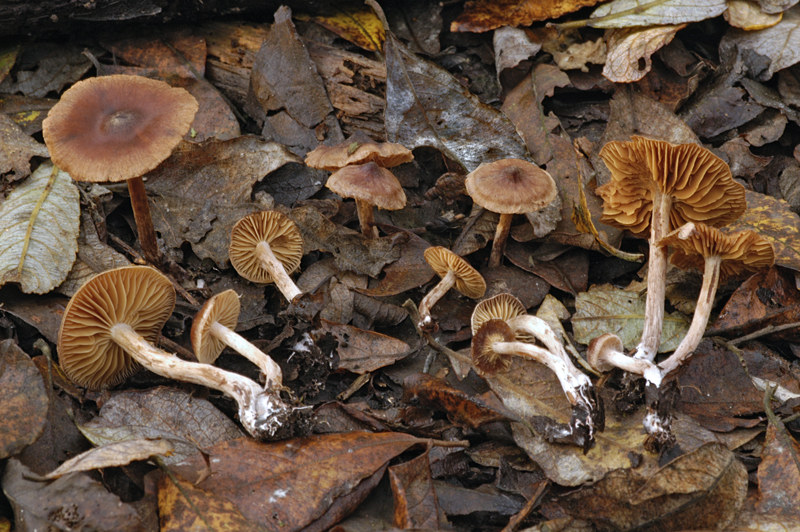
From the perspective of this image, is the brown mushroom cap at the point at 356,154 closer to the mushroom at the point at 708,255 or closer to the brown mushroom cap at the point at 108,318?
the brown mushroom cap at the point at 108,318

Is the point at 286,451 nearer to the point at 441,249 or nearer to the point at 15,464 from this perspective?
the point at 15,464

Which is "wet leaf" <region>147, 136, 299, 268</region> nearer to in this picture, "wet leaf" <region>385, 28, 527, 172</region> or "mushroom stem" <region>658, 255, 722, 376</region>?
"wet leaf" <region>385, 28, 527, 172</region>

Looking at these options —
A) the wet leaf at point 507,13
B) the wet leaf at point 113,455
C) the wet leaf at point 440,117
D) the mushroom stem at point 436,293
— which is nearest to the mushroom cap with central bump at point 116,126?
the wet leaf at point 113,455

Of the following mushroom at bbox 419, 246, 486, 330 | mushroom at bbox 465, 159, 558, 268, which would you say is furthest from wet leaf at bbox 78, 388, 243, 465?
mushroom at bbox 465, 159, 558, 268

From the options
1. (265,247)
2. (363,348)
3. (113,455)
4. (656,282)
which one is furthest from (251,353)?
(656,282)

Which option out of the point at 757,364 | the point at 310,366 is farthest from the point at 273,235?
the point at 757,364

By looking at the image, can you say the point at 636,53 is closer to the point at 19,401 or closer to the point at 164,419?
the point at 164,419
